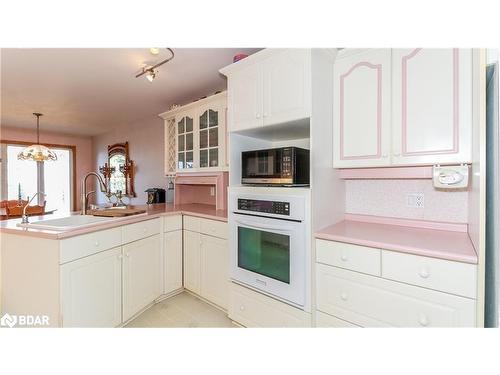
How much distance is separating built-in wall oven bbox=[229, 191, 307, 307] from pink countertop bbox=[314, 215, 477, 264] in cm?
18

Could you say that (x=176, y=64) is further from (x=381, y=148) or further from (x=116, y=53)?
(x=381, y=148)

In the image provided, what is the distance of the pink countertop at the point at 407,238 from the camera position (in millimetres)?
1092

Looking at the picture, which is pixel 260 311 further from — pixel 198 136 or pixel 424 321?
pixel 198 136

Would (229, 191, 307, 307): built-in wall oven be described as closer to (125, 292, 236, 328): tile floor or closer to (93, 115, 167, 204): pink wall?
(125, 292, 236, 328): tile floor

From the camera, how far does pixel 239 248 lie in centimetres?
178

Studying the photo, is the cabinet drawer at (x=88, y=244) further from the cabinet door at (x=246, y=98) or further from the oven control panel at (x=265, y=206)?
the cabinet door at (x=246, y=98)

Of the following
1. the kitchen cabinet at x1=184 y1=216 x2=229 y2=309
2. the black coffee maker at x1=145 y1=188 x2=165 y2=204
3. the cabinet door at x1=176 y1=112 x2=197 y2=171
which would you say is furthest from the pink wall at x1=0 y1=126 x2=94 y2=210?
the kitchen cabinet at x1=184 y1=216 x2=229 y2=309

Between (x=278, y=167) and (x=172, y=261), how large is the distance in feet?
4.60

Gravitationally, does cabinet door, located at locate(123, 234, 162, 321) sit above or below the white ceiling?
below

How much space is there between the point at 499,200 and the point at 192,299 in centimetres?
225

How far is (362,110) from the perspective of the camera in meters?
1.55

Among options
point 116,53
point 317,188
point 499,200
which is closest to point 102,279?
point 317,188

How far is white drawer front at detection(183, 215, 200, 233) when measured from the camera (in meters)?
2.20

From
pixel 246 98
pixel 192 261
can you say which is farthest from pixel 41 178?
pixel 246 98
